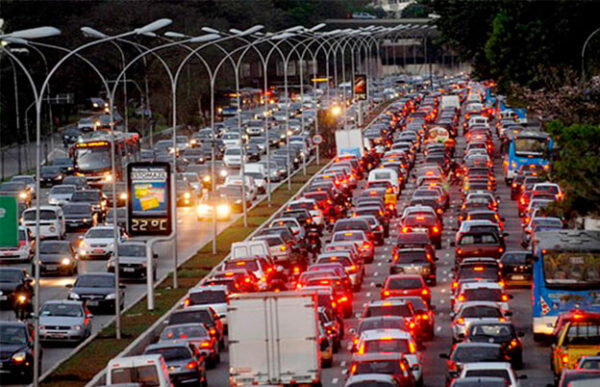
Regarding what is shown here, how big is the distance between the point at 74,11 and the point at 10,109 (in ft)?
107

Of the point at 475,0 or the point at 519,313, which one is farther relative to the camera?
the point at 475,0

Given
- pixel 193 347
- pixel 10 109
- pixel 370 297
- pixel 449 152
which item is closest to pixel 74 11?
pixel 10 109

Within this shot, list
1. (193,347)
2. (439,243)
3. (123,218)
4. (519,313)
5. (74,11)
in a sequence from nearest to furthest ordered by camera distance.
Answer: (193,347) → (519,313) → (439,243) → (123,218) → (74,11)

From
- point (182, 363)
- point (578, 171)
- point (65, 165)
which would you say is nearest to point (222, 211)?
point (65, 165)

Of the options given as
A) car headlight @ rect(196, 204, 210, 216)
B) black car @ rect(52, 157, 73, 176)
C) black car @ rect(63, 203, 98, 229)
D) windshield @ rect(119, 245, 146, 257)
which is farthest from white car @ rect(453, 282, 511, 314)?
black car @ rect(52, 157, 73, 176)

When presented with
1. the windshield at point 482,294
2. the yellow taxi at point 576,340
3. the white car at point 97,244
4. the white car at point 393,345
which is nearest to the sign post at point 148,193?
the windshield at point 482,294

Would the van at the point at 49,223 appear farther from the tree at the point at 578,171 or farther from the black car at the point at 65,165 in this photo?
the tree at the point at 578,171

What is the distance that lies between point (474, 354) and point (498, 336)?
9.77 feet

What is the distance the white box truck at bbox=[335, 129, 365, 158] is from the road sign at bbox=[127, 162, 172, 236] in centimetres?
5175

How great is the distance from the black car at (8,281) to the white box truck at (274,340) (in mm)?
16877

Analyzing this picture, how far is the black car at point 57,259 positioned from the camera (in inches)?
2195

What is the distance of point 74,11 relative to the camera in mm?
153500

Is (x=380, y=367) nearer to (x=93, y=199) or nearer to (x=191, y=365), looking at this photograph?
(x=191, y=365)

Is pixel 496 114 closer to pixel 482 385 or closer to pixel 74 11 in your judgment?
pixel 74 11
